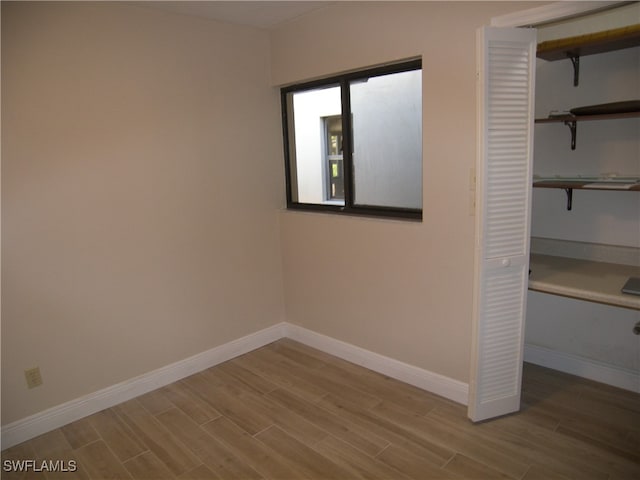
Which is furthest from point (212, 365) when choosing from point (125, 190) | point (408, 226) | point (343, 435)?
point (408, 226)

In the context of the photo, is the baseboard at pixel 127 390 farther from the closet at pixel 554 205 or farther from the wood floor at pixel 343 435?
the closet at pixel 554 205

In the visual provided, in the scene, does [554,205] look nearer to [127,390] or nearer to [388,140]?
[388,140]

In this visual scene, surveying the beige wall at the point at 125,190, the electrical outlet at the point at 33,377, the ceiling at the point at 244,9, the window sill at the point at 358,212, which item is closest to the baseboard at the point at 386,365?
the beige wall at the point at 125,190

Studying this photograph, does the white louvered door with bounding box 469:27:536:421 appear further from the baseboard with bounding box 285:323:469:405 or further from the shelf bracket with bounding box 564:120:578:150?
the shelf bracket with bounding box 564:120:578:150

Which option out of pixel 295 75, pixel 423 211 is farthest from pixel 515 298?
pixel 295 75

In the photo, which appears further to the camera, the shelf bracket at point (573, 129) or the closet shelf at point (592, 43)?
the shelf bracket at point (573, 129)

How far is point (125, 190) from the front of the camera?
2809 millimetres

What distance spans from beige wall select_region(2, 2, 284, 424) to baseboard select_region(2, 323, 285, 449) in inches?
2.2

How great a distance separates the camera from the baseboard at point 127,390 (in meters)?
2.55

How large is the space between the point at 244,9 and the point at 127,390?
2.64 m

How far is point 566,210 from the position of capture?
280 centimetres

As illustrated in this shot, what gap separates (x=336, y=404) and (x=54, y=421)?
1.70 meters

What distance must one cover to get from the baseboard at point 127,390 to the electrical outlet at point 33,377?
0.18m

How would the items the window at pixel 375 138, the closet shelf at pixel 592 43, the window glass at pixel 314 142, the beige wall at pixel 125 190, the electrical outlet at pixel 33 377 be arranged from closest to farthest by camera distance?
the closet shelf at pixel 592 43
the beige wall at pixel 125 190
the electrical outlet at pixel 33 377
the window at pixel 375 138
the window glass at pixel 314 142
